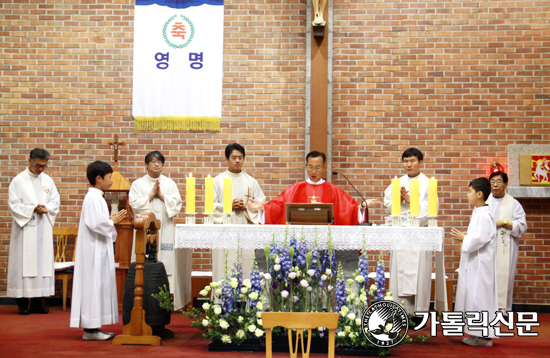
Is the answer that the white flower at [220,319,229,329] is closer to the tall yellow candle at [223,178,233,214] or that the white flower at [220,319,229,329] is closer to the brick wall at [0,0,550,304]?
the tall yellow candle at [223,178,233,214]

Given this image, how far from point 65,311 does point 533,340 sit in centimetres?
512

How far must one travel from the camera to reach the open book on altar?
4387 millimetres

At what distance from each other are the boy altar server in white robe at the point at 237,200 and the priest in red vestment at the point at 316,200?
69 centimetres

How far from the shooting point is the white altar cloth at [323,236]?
13.9 ft

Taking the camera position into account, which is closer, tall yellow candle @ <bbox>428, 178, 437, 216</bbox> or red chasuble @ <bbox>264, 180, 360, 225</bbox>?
tall yellow candle @ <bbox>428, 178, 437, 216</bbox>

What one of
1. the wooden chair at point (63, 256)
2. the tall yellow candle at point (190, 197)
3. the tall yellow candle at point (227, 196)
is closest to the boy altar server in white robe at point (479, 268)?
the tall yellow candle at point (227, 196)

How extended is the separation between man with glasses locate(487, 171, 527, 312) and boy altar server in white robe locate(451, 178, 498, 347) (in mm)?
1713

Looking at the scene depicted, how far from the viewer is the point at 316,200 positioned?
516 centimetres

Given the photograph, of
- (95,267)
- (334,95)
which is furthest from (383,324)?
(334,95)

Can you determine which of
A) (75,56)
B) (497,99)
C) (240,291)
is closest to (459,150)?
(497,99)

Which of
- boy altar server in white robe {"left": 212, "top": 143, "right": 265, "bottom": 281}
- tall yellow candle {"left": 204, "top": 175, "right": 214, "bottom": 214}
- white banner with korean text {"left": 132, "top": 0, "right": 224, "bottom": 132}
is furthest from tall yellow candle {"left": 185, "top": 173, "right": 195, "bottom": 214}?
white banner with korean text {"left": 132, "top": 0, "right": 224, "bottom": 132}

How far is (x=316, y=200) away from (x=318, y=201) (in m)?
0.11

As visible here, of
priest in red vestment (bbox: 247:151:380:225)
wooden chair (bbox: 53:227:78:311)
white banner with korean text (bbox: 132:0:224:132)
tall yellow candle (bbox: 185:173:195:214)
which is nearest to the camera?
tall yellow candle (bbox: 185:173:195:214)

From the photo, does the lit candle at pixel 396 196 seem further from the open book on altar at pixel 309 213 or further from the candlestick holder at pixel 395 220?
the open book on altar at pixel 309 213
